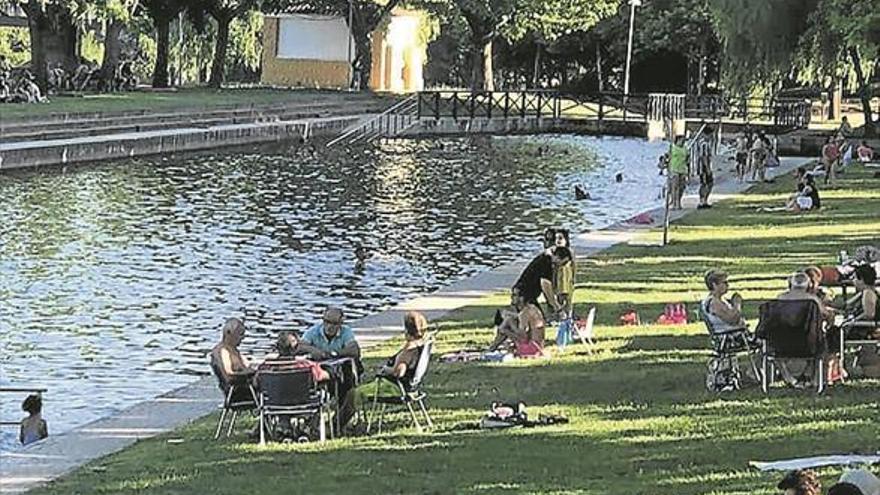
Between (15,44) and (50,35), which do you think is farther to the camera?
(15,44)

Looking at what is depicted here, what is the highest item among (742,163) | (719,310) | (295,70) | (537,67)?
(537,67)

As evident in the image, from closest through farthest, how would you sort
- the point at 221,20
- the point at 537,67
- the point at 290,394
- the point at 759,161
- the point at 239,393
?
the point at 290,394, the point at 239,393, the point at 759,161, the point at 221,20, the point at 537,67

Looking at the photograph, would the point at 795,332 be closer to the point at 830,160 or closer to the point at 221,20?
the point at 830,160

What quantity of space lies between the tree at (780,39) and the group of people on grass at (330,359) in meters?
18.7

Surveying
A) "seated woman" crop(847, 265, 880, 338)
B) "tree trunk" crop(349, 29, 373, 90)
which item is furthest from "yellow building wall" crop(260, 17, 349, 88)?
"seated woman" crop(847, 265, 880, 338)

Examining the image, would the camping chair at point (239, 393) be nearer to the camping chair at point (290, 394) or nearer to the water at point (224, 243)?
the camping chair at point (290, 394)

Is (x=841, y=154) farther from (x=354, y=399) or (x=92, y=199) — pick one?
(x=354, y=399)

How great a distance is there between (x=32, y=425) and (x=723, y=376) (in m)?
5.49

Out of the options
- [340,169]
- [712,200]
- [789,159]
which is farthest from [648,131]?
[712,200]

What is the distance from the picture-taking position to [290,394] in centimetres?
1202

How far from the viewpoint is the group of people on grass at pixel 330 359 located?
1245 cm

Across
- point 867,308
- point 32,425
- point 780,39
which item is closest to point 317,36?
point 780,39

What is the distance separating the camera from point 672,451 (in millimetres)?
11070

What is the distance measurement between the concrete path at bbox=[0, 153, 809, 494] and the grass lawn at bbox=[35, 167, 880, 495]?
234mm
